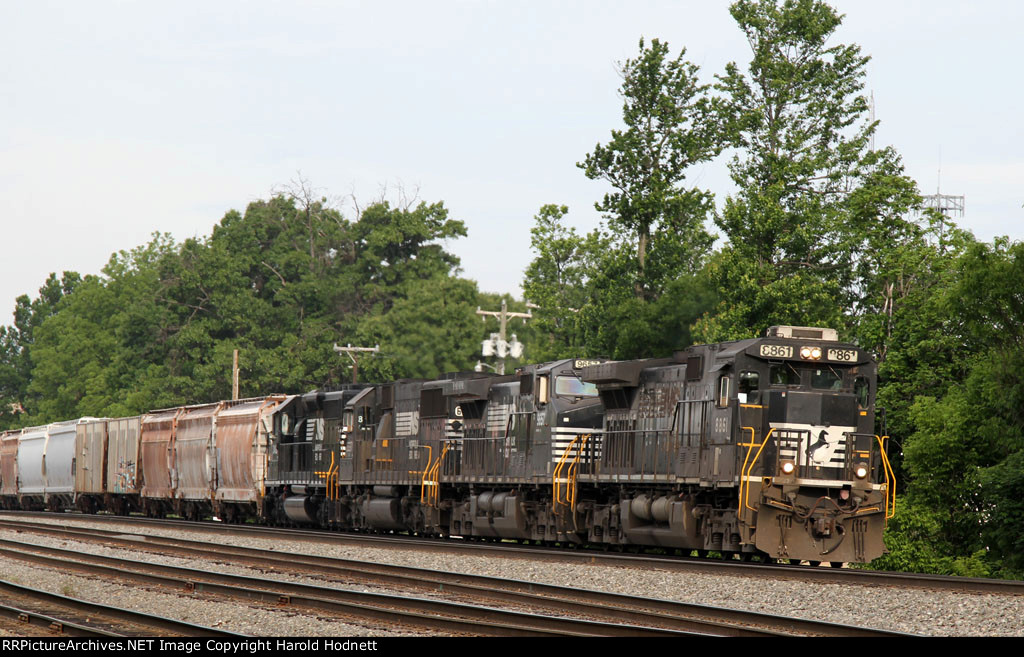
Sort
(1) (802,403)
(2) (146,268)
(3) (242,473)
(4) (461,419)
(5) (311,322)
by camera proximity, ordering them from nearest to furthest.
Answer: (1) (802,403) < (4) (461,419) < (3) (242,473) < (5) (311,322) < (2) (146,268)

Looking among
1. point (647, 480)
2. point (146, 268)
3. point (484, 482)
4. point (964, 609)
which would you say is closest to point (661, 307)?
point (484, 482)

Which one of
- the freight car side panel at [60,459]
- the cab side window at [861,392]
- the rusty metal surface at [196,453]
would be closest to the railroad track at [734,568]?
the cab side window at [861,392]

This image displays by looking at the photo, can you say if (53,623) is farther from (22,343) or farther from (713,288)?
(22,343)

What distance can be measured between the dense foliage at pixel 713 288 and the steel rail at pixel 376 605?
50.9 feet

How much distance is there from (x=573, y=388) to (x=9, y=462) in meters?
39.4

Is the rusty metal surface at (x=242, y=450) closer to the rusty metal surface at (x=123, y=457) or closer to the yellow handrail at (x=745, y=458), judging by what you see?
the rusty metal surface at (x=123, y=457)

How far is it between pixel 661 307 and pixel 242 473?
1551 centimetres

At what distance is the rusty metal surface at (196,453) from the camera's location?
123 feet

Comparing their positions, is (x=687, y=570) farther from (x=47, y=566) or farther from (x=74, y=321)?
(x=74, y=321)

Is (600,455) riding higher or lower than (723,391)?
lower

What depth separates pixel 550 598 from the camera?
13.8m

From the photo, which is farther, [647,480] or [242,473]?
[242,473]

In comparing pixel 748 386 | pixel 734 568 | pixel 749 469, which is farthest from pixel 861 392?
pixel 734 568

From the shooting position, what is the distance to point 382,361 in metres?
63.2
